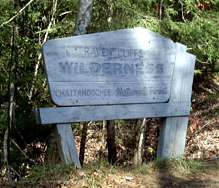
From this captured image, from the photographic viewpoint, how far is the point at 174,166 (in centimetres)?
449

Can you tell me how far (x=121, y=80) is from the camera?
14.2 feet

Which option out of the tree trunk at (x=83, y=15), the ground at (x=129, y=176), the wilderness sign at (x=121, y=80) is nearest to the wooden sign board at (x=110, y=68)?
the wilderness sign at (x=121, y=80)

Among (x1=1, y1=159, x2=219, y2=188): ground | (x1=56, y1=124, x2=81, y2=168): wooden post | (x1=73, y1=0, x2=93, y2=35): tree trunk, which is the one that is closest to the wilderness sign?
(x1=56, y1=124, x2=81, y2=168): wooden post

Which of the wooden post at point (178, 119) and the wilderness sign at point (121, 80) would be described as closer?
the wilderness sign at point (121, 80)

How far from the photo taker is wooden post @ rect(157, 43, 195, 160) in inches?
188

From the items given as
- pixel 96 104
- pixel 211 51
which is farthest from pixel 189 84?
pixel 211 51

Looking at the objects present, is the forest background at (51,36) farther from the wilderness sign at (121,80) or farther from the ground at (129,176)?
the ground at (129,176)

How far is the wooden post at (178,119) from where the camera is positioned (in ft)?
15.7

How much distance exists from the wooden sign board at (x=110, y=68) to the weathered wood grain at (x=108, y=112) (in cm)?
7

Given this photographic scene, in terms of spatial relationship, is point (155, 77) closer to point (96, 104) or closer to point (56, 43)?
point (96, 104)

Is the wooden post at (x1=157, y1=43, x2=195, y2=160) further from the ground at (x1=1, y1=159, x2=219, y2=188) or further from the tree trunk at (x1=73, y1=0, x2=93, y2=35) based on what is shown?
the tree trunk at (x1=73, y1=0, x2=93, y2=35)

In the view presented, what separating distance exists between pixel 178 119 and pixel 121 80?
1.14 meters

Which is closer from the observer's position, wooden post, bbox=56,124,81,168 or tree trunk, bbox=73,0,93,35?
wooden post, bbox=56,124,81,168

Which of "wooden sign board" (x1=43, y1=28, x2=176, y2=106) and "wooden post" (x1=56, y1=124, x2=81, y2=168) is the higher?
"wooden sign board" (x1=43, y1=28, x2=176, y2=106)
